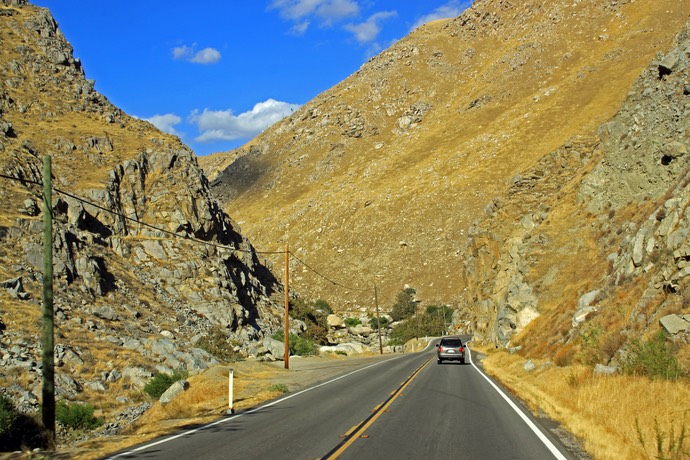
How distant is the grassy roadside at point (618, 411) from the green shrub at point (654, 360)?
0.28 m

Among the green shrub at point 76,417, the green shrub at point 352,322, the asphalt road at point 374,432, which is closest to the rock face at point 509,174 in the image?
the asphalt road at point 374,432

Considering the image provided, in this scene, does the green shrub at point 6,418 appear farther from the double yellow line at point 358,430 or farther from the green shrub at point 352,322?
the green shrub at point 352,322

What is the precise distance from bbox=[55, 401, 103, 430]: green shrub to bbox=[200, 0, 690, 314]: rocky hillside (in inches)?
1491

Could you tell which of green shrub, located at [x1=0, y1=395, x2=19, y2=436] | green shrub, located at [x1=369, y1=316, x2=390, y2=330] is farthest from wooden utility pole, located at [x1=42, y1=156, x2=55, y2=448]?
green shrub, located at [x1=369, y1=316, x2=390, y2=330]

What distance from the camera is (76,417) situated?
68.4ft

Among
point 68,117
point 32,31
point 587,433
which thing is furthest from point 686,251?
point 32,31

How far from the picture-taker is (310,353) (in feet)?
154

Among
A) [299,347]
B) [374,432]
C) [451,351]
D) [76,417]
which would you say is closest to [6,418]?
[76,417]

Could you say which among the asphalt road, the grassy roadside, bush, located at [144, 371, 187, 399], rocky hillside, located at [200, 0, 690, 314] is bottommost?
bush, located at [144, 371, 187, 399]

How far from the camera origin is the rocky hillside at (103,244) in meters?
29.2

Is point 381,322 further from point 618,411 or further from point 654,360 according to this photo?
point 618,411

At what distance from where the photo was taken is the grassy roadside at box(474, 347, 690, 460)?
340 inches

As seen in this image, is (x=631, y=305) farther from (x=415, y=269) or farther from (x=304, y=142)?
(x=304, y=142)

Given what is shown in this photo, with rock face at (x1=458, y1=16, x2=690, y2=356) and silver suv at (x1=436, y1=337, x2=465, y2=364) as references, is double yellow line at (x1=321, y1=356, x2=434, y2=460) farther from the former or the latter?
silver suv at (x1=436, y1=337, x2=465, y2=364)
